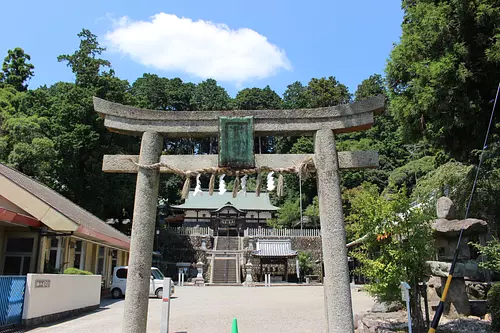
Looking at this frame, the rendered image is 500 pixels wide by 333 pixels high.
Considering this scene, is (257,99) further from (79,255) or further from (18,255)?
(18,255)

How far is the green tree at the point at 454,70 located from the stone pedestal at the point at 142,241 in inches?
282

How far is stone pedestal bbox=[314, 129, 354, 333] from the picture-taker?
581cm

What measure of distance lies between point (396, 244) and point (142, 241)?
514cm

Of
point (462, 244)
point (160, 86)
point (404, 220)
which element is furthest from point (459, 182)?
point (160, 86)

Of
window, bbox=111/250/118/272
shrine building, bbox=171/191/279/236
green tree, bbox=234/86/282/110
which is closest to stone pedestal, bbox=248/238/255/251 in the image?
shrine building, bbox=171/191/279/236

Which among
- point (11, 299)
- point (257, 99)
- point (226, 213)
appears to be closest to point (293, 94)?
point (257, 99)

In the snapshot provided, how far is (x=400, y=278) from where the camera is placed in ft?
25.5

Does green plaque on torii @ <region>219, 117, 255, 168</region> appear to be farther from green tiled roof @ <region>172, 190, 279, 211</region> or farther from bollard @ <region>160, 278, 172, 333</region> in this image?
green tiled roof @ <region>172, 190, 279, 211</region>

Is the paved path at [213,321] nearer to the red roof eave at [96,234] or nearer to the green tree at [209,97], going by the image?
the red roof eave at [96,234]

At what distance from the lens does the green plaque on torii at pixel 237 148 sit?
6508 millimetres

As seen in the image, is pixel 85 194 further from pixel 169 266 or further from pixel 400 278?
pixel 400 278

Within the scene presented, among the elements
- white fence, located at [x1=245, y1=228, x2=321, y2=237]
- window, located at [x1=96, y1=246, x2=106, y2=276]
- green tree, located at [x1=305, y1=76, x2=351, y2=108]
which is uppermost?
green tree, located at [x1=305, y1=76, x2=351, y2=108]

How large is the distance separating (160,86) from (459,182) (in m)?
59.2

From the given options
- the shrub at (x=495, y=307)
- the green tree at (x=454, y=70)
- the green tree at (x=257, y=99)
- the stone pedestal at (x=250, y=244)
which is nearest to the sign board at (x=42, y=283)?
the shrub at (x=495, y=307)
